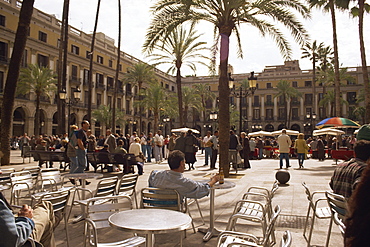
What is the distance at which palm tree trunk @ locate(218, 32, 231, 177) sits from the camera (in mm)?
9965

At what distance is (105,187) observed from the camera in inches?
175

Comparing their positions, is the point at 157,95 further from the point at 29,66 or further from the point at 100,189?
the point at 100,189

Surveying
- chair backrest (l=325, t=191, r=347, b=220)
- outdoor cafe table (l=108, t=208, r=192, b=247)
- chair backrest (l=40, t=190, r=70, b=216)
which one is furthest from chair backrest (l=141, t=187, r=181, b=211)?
chair backrest (l=325, t=191, r=347, b=220)

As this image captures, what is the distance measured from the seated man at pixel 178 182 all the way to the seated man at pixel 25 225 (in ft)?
4.67

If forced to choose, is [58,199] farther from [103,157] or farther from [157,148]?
[157,148]

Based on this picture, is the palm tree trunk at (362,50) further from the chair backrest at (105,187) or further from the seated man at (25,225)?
the seated man at (25,225)

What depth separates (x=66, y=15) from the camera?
18.4 m

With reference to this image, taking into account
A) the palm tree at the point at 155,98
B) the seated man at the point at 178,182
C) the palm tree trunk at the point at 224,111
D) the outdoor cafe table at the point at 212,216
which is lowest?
the outdoor cafe table at the point at 212,216

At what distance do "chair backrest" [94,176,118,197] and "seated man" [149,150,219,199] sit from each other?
806 millimetres

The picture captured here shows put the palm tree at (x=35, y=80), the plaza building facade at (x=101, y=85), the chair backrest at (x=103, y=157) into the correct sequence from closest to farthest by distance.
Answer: the chair backrest at (x=103, y=157) → the palm tree at (x=35, y=80) → the plaza building facade at (x=101, y=85)

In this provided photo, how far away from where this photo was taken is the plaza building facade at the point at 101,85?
32125 mm

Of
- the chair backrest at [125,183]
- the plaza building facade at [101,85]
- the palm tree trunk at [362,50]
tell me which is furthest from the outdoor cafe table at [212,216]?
the palm tree trunk at [362,50]

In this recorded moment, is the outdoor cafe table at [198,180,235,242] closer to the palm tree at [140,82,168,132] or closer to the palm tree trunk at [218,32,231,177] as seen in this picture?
the palm tree trunk at [218,32,231,177]

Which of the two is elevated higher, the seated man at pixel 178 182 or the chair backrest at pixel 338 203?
the seated man at pixel 178 182
